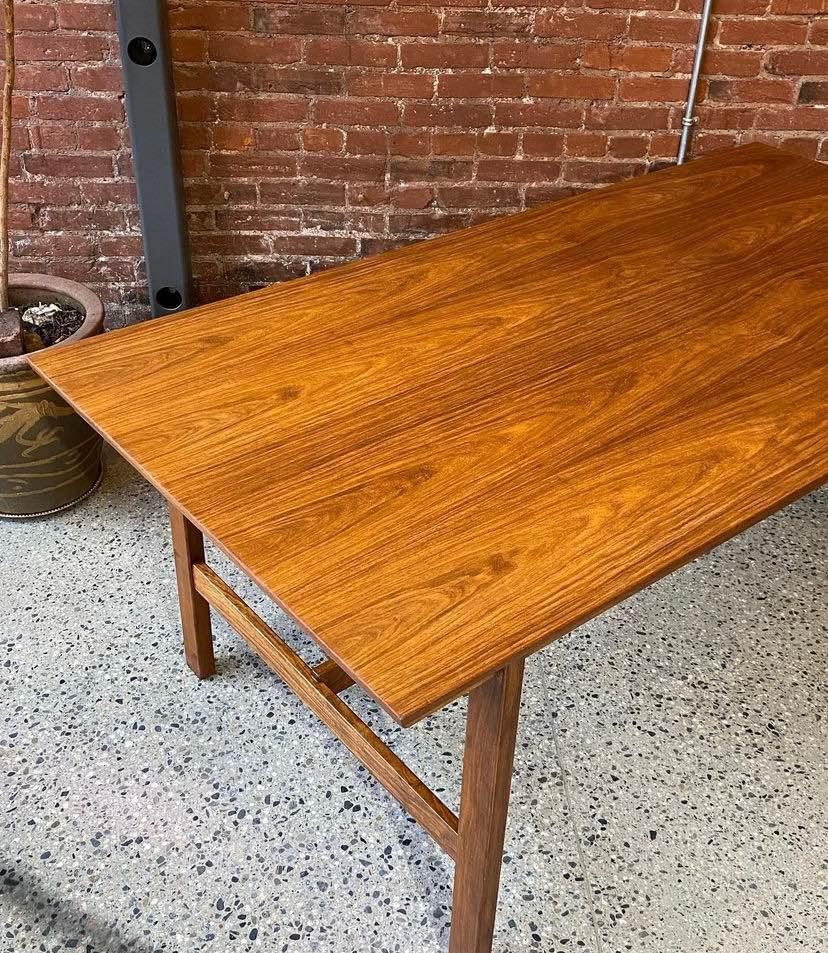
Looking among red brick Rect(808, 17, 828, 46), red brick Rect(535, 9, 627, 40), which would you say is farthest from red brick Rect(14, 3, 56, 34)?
red brick Rect(808, 17, 828, 46)

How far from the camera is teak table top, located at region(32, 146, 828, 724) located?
117 centimetres

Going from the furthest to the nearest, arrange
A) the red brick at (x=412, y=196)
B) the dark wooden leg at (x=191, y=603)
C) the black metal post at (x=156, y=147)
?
the red brick at (x=412, y=196) < the black metal post at (x=156, y=147) < the dark wooden leg at (x=191, y=603)

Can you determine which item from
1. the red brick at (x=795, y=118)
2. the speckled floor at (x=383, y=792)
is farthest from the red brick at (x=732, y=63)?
the speckled floor at (x=383, y=792)

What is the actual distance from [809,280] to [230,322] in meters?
1.03

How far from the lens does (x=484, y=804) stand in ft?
4.31

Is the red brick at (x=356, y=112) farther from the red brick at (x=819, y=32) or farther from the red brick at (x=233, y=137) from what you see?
the red brick at (x=819, y=32)

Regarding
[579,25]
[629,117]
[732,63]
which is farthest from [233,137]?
[732,63]

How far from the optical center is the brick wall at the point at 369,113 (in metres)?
2.53

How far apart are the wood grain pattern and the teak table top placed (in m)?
0.43

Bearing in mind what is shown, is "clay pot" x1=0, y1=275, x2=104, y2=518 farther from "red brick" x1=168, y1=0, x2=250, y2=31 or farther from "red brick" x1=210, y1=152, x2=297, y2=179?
"red brick" x1=168, y1=0, x2=250, y2=31

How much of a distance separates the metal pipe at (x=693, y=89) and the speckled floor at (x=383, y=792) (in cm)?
117

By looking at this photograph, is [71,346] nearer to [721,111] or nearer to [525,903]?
[525,903]

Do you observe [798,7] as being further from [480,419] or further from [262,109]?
[480,419]

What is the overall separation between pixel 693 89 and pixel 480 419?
1611 mm
